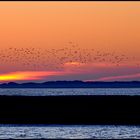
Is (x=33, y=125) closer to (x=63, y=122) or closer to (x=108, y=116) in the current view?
(x=63, y=122)

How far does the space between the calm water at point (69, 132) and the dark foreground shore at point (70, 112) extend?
359cm

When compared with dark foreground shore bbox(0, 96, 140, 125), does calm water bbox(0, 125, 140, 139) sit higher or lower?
lower

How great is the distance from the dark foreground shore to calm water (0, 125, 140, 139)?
A: 359cm

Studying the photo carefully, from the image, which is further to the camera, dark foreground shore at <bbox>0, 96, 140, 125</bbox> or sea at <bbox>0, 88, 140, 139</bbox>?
dark foreground shore at <bbox>0, 96, 140, 125</bbox>

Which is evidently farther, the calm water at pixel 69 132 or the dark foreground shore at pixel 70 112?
the dark foreground shore at pixel 70 112

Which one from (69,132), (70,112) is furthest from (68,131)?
(70,112)

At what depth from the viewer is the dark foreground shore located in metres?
51.1

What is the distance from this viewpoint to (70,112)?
2158 inches

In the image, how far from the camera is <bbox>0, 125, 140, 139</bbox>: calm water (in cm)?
4025

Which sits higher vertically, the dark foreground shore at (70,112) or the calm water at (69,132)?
the dark foreground shore at (70,112)

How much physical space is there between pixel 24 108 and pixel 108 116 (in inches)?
354

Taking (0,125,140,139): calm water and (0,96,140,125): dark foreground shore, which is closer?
(0,125,140,139): calm water

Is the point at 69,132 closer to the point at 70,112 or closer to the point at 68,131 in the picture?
the point at 68,131

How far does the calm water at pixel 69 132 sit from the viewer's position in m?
40.2
